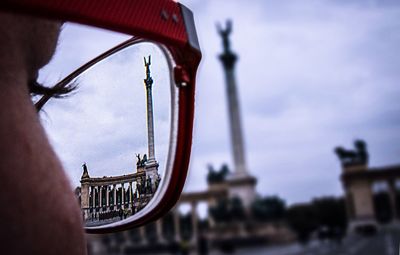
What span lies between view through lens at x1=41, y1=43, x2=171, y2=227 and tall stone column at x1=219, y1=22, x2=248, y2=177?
27.0m

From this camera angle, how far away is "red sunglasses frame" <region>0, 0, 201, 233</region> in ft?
1.39

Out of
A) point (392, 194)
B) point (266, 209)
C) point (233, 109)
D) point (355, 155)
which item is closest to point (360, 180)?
point (355, 155)

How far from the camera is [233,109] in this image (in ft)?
96.6

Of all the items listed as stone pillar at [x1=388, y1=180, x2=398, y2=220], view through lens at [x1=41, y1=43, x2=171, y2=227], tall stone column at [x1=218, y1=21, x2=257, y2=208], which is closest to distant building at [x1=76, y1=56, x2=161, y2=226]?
view through lens at [x1=41, y1=43, x2=171, y2=227]

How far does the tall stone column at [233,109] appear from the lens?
1092 inches

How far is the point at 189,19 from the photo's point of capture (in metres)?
0.58

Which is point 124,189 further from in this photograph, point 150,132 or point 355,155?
point 355,155

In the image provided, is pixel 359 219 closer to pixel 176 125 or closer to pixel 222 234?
pixel 222 234

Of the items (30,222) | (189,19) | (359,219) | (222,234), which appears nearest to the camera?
(30,222)

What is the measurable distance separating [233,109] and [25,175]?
95.6 feet

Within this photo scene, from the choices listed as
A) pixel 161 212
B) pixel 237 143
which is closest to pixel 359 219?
pixel 237 143

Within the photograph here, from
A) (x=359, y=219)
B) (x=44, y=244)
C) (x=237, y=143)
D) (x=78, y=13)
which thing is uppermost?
(x=237, y=143)

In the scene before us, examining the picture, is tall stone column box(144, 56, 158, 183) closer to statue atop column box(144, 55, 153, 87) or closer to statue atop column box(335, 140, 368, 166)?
statue atop column box(144, 55, 153, 87)

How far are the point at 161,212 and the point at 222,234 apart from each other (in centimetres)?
2733
